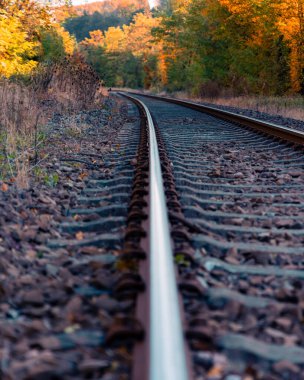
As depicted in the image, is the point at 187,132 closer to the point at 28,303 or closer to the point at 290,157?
the point at 290,157

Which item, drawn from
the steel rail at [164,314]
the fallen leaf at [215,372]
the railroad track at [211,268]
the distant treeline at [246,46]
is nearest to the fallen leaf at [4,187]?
the railroad track at [211,268]

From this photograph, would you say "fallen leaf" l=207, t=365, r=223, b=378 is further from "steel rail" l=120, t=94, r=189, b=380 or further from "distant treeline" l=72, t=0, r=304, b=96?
"distant treeline" l=72, t=0, r=304, b=96

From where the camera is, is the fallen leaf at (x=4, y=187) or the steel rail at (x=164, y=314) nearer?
the steel rail at (x=164, y=314)

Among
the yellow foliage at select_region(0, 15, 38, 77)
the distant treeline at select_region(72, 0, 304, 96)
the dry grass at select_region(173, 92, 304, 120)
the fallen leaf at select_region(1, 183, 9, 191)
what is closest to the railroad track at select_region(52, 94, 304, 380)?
the fallen leaf at select_region(1, 183, 9, 191)

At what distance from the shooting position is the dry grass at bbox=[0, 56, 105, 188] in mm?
5504

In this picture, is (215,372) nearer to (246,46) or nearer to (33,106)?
(33,106)

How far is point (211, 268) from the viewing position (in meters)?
2.66

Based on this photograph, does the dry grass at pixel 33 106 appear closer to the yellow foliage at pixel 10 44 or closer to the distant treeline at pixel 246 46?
the yellow foliage at pixel 10 44

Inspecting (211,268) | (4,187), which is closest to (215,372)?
(211,268)

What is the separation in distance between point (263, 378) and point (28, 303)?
1.07m

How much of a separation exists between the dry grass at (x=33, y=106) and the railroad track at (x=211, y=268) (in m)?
1.04

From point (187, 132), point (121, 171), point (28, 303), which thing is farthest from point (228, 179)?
point (187, 132)

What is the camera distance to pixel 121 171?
539 centimetres

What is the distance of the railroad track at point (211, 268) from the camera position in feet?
5.52
